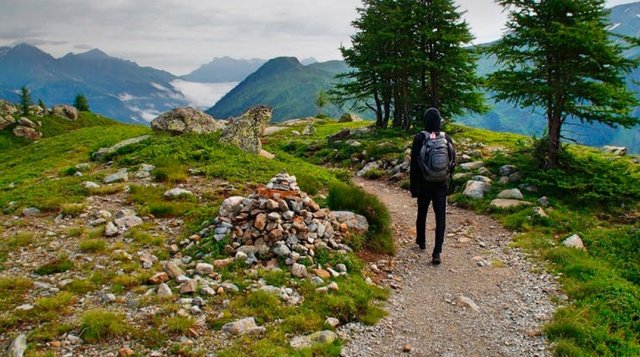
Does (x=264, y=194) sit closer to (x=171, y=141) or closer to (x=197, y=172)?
(x=197, y=172)

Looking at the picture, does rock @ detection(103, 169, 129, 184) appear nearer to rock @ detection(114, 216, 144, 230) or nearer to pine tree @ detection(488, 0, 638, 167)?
rock @ detection(114, 216, 144, 230)

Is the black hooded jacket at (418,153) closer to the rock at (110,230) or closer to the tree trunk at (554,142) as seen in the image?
the rock at (110,230)

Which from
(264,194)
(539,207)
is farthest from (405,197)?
(264,194)

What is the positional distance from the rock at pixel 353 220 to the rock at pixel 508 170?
8768 mm

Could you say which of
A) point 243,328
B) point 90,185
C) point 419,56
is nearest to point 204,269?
point 243,328

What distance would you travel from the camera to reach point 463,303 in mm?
A: 9609

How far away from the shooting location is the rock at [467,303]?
31.1 ft

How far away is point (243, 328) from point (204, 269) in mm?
2481

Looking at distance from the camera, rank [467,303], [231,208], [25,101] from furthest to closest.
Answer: [25,101]
[231,208]
[467,303]

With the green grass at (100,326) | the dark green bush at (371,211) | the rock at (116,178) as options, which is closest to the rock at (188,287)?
the green grass at (100,326)

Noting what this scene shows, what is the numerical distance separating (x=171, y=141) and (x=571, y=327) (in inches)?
764

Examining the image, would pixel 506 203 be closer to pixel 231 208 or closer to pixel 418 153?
pixel 418 153

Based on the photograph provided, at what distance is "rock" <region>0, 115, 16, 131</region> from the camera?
79.9 m

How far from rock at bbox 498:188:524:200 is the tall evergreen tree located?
1591cm
